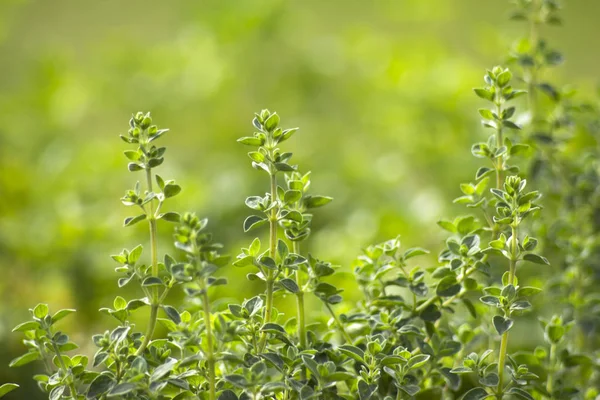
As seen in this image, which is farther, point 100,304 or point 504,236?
point 100,304

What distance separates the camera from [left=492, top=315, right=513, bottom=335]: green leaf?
1.38 feet

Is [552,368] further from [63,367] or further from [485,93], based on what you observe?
[63,367]

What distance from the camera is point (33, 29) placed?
269 centimetres

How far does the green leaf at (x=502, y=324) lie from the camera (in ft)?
1.38

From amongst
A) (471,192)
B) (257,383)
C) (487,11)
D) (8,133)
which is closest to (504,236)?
(471,192)

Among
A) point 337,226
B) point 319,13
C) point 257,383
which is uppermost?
point 319,13

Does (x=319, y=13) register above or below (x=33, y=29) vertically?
above

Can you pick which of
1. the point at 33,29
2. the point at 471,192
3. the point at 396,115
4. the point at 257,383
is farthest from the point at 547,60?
the point at 33,29

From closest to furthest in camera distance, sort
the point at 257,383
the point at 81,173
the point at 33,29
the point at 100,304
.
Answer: the point at 257,383 < the point at 100,304 < the point at 81,173 < the point at 33,29

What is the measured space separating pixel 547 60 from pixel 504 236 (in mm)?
227

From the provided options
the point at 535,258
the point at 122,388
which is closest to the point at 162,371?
the point at 122,388

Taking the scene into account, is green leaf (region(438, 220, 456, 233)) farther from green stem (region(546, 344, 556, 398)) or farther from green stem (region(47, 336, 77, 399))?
green stem (region(47, 336, 77, 399))

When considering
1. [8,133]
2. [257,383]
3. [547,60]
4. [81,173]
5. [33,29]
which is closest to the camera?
[257,383]

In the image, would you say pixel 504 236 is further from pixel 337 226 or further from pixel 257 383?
pixel 337 226
